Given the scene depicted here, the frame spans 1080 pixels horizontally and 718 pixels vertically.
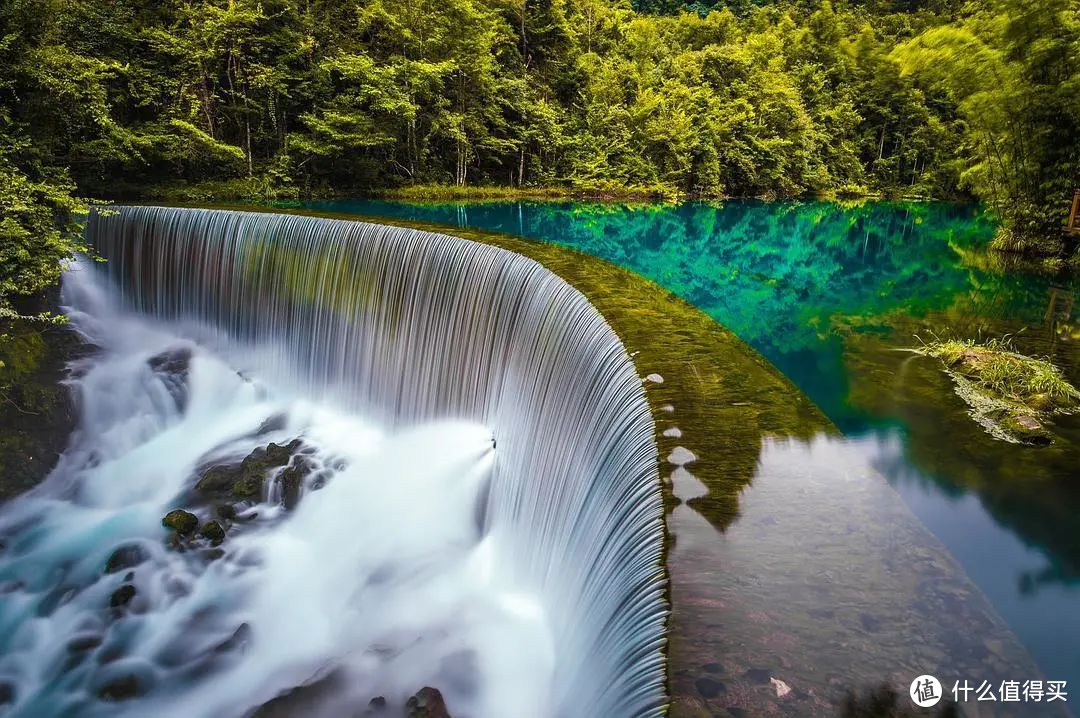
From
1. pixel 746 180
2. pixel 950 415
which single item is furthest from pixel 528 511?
pixel 746 180

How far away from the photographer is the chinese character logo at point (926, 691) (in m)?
2.28

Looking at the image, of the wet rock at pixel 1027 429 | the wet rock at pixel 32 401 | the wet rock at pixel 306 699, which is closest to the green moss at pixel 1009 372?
the wet rock at pixel 1027 429

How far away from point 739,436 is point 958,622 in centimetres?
154

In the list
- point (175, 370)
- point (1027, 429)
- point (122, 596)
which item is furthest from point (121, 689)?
point (1027, 429)

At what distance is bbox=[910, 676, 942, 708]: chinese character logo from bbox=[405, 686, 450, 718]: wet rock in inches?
125

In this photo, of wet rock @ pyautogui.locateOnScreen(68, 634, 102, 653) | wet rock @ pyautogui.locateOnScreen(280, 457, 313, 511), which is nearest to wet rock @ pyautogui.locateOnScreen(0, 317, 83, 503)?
wet rock @ pyautogui.locateOnScreen(68, 634, 102, 653)

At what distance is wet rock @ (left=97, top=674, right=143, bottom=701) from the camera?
4.88 meters

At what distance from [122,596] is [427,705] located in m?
3.59

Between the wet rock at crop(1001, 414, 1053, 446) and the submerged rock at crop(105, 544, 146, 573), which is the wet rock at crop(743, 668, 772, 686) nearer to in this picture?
the wet rock at crop(1001, 414, 1053, 446)

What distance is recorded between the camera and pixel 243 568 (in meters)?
6.25

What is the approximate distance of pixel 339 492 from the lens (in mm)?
7469

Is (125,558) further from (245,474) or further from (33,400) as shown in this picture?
(33,400)

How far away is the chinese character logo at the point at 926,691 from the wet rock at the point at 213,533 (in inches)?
257

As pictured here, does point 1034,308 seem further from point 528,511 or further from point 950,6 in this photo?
point 950,6
